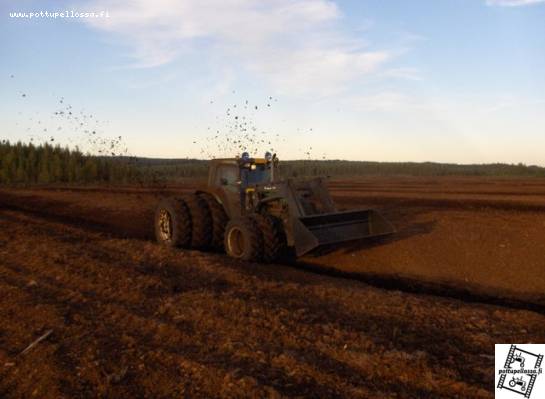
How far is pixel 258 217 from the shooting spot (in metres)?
10.1

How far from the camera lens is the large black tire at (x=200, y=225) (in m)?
11.4

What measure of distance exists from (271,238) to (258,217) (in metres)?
0.50

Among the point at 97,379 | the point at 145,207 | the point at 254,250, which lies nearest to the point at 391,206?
the point at 145,207

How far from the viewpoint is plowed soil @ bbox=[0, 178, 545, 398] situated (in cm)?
470

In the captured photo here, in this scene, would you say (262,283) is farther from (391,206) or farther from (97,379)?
(391,206)

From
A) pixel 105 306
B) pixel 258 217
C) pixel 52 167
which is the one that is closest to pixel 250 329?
pixel 105 306

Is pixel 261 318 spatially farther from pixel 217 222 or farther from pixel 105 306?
pixel 217 222

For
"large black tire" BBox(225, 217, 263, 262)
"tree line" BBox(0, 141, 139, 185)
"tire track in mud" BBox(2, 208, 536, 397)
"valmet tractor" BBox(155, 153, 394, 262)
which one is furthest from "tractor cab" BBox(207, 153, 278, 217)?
"tree line" BBox(0, 141, 139, 185)

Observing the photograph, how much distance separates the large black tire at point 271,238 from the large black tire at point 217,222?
1.55m

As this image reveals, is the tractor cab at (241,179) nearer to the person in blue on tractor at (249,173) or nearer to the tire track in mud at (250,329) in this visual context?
the person in blue on tractor at (249,173)

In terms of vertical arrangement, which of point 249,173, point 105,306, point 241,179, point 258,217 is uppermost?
point 249,173

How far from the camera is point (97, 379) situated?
4762 millimetres

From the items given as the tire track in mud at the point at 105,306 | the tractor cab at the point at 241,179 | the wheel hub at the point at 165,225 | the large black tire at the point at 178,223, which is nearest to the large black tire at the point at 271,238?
the tractor cab at the point at 241,179

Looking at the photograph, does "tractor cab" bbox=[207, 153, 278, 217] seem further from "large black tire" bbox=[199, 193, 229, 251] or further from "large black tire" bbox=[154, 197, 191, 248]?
"large black tire" bbox=[154, 197, 191, 248]
